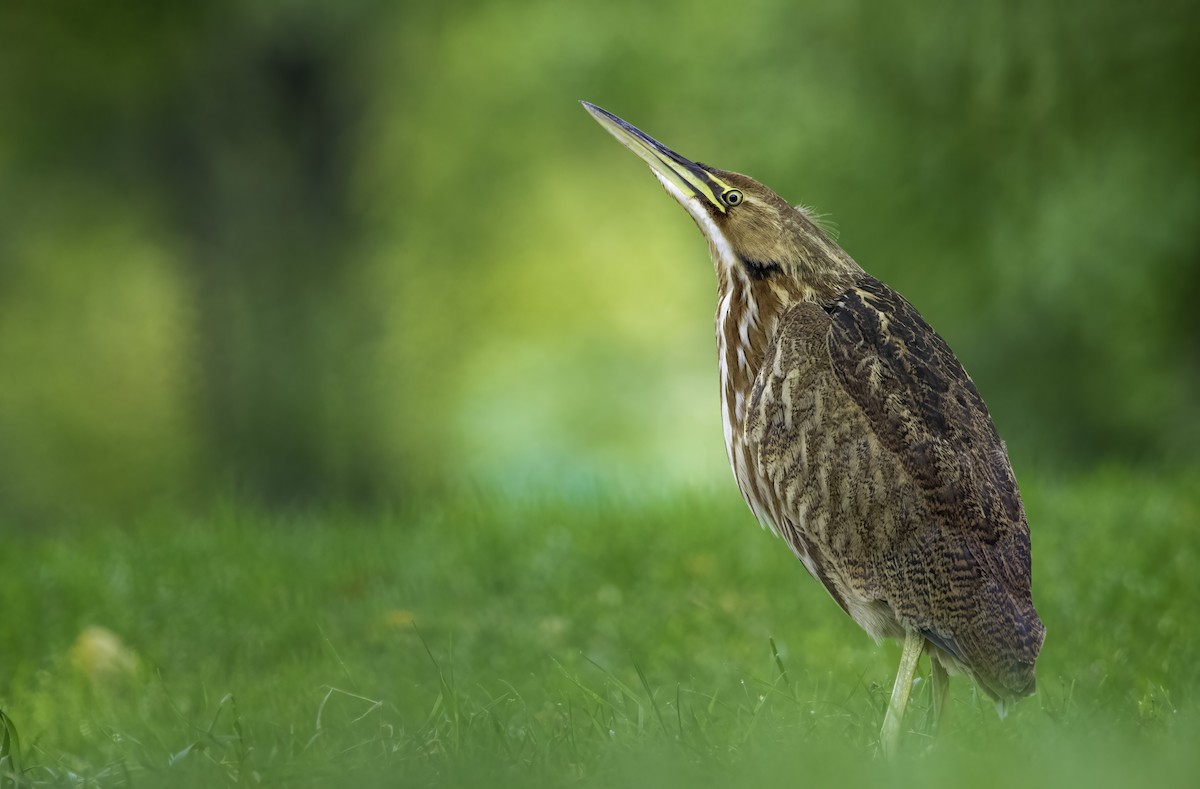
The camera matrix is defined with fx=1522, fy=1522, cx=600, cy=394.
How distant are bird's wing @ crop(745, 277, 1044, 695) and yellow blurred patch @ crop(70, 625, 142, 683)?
3967mm

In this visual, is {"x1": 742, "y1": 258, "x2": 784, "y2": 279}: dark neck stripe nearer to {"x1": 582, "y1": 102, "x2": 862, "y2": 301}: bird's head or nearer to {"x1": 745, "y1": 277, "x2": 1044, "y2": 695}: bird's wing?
{"x1": 582, "y1": 102, "x2": 862, "y2": 301}: bird's head

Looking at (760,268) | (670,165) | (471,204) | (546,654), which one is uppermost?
(471,204)

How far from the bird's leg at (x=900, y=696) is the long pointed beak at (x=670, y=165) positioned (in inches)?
63.5

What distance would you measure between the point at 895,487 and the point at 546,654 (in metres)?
2.68

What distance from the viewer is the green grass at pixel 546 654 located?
4.35m

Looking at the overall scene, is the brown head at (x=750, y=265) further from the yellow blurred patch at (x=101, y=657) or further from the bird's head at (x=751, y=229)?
the yellow blurred patch at (x=101, y=657)

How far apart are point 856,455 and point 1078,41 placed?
6.76 meters

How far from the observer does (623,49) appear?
1504cm

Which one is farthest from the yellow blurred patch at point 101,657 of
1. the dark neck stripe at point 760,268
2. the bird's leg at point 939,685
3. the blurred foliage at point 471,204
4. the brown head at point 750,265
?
the bird's leg at point 939,685

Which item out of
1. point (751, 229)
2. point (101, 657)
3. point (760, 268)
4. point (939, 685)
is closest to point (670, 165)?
point (751, 229)

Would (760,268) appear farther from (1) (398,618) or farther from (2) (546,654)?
(1) (398,618)

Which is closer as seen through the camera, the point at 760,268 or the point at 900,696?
the point at 900,696

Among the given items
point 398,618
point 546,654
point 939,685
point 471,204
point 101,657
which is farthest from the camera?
point 471,204

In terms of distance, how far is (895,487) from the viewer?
4715 mm
